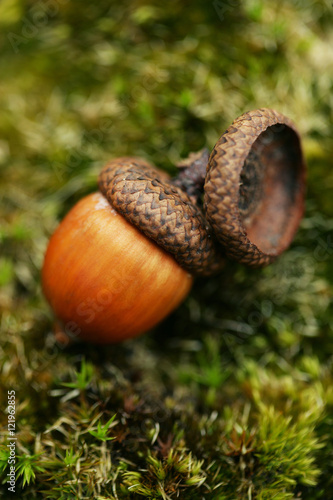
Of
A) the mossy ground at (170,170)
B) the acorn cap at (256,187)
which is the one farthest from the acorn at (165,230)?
the mossy ground at (170,170)

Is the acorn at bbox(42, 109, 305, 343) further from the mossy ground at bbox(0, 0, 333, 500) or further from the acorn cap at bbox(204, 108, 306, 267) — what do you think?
the mossy ground at bbox(0, 0, 333, 500)

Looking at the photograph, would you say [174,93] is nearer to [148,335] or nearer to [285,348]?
[148,335]

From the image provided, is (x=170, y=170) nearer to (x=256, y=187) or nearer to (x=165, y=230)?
(x=256, y=187)

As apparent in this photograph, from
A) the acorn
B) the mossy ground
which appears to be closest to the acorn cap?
the acorn

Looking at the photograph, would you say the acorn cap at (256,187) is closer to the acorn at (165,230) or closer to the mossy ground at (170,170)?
the acorn at (165,230)

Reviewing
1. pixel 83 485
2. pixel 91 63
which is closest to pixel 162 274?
pixel 83 485

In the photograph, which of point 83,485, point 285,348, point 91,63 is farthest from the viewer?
point 91,63
